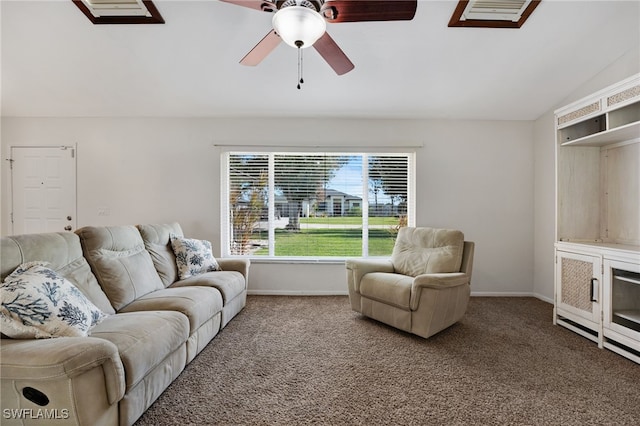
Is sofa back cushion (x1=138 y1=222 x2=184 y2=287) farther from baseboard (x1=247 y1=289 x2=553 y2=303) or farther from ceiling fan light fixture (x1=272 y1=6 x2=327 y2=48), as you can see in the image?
ceiling fan light fixture (x1=272 y1=6 x2=327 y2=48)

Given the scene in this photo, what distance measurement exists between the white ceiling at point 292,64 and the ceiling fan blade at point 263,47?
55 cm

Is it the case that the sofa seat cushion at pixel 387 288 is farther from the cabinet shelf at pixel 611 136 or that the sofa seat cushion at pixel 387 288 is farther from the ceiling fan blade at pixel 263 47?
the ceiling fan blade at pixel 263 47

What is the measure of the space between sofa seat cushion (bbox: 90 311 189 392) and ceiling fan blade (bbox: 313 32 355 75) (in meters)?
2.05

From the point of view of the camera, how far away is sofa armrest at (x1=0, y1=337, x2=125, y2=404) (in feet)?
3.92

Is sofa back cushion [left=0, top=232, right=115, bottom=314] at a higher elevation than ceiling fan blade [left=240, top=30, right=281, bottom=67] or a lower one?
lower

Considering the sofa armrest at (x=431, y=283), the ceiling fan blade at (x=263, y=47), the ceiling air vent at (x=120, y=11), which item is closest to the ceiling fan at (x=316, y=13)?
the ceiling fan blade at (x=263, y=47)

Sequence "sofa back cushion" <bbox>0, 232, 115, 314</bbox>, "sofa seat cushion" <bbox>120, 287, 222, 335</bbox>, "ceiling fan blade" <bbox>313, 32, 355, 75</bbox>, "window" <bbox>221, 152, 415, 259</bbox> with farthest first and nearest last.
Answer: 1. "window" <bbox>221, 152, 415, 259</bbox>
2. "sofa seat cushion" <bbox>120, 287, 222, 335</bbox>
3. "ceiling fan blade" <bbox>313, 32, 355, 75</bbox>
4. "sofa back cushion" <bbox>0, 232, 115, 314</bbox>

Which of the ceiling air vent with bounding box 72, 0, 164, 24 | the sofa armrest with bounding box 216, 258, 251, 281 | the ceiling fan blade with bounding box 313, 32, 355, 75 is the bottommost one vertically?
the sofa armrest with bounding box 216, 258, 251, 281

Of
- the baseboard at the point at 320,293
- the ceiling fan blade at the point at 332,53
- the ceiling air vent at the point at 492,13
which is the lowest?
the baseboard at the point at 320,293

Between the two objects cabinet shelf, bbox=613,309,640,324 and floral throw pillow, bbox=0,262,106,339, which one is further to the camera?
cabinet shelf, bbox=613,309,640,324

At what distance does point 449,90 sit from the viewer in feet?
11.0

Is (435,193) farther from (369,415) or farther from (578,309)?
(369,415)

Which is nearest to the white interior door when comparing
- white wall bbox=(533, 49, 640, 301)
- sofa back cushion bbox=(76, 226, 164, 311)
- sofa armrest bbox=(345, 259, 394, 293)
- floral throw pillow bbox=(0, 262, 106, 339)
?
sofa back cushion bbox=(76, 226, 164, 311)

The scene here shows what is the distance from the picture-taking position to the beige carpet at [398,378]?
1.61 m
